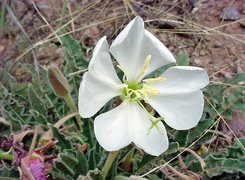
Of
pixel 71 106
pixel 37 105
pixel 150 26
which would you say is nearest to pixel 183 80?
pixel 71 106

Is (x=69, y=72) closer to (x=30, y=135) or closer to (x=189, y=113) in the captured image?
(x=30, y=135)

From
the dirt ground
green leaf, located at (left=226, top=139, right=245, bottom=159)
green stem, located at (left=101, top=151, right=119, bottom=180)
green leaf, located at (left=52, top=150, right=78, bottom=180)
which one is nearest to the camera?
green stem, located at (left=101, top=151, right=119, bottom=180)

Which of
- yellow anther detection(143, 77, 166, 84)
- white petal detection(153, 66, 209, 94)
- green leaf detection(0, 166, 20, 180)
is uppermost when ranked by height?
yellow anther detection(143, 77, 166, 84)

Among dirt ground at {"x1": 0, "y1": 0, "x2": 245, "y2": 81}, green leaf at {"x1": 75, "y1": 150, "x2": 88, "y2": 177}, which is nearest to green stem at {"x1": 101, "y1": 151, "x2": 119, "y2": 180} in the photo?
green leaf at {"x1": 75, "y1": 150, "x2": 88, "y2": 177}

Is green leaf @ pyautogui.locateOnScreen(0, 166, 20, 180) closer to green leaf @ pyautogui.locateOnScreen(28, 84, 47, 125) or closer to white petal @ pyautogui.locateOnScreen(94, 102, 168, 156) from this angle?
green leaf @ pyautogui.locateOnScreen(28, 84, 47, 125)

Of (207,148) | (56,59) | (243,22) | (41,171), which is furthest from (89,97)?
(243,22)

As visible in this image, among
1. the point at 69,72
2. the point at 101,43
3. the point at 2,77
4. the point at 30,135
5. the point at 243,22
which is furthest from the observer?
the point at 243,22
